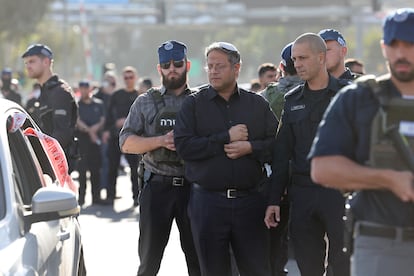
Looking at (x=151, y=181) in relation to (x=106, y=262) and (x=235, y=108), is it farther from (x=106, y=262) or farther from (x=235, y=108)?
(x=106, y=262)

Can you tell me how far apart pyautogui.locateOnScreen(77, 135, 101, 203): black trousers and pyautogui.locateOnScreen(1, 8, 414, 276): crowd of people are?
7155 millimetres

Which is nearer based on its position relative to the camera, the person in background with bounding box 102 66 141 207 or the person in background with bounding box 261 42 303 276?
the person in background with bounding box 261 42 303 276

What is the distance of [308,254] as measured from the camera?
263 inches

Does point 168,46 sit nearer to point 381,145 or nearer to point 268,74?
point 381,145

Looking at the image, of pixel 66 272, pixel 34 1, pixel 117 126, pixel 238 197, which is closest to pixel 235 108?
pixel 238 197

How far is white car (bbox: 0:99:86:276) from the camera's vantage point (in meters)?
4.73

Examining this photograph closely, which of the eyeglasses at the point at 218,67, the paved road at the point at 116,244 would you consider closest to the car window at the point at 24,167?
the eyeglasses at the point at 218,67

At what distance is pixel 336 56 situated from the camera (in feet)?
25.8

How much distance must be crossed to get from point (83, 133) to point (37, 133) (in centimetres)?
920

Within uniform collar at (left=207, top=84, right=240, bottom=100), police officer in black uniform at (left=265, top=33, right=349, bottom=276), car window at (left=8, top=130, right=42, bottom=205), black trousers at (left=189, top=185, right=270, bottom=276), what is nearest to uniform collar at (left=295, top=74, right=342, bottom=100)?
police officer in black uniform at (left=265, top=33, right=349, bottom=276)

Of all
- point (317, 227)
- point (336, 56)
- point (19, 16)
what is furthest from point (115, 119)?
point (19, 16)

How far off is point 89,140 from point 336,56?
27.6 feet

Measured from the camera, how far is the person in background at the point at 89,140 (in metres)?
15.4

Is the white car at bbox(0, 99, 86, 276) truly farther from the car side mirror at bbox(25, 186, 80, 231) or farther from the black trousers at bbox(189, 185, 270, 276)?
the black trousers at bbox(189, 185, 270, 276)
